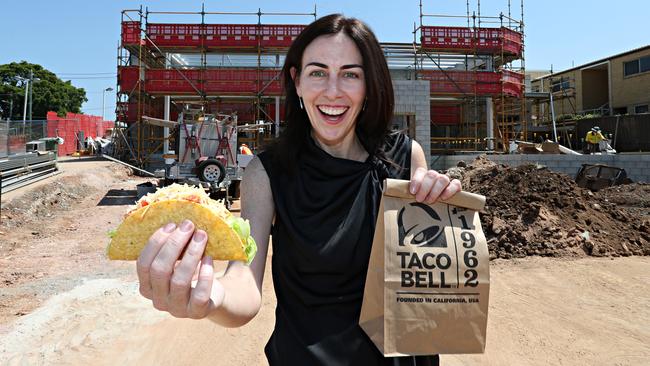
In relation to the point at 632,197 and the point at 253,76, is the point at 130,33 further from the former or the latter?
the point at 632,197

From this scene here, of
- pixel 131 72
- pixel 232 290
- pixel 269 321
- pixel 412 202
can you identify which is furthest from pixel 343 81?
pixel 131 72

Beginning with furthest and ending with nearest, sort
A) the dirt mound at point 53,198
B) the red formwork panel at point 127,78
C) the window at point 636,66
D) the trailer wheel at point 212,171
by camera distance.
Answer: the window at point 636,66, the red formwork panel at point 127,78, the trailer wheel at point 212,171, the dirt mound at point 53,198

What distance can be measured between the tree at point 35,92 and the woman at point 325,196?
200 ft

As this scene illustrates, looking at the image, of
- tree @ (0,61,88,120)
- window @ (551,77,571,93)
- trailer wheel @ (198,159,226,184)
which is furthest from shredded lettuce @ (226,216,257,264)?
tree @ (0,61,88,120)

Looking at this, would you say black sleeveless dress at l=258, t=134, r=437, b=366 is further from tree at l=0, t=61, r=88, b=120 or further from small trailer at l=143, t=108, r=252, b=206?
tree at l=0, t=61, r=88, b=120

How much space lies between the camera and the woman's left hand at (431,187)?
1398 millimetres

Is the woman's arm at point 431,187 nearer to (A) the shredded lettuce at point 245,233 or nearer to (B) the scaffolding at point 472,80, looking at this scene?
(A) the shredded lettuce at point 245,233

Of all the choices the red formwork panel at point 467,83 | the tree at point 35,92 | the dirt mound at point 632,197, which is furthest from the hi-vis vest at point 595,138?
the tree at point 35,92

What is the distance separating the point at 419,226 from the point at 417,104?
20732mm

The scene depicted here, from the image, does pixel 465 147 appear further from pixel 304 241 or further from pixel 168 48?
pixel 304 241

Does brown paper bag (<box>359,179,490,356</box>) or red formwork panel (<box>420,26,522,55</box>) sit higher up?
red formwork panel (<box>420,26,522,55</box>)

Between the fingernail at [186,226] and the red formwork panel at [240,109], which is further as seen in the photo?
the red formwork panel at [240,109]

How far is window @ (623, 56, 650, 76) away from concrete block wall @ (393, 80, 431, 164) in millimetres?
17428

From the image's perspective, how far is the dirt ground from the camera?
402cm
